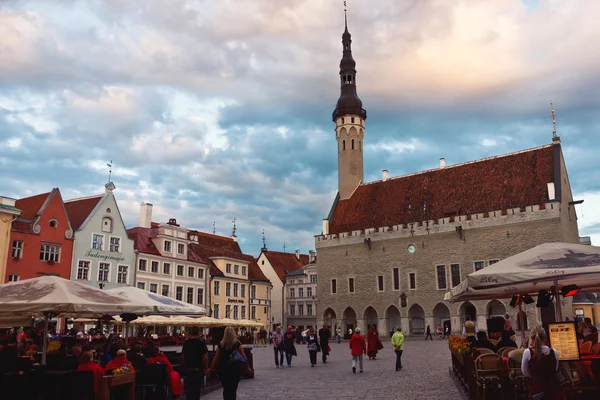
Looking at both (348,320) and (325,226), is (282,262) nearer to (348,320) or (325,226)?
(325,226)

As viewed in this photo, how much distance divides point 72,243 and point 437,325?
28417 mm

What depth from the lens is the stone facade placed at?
40906mm

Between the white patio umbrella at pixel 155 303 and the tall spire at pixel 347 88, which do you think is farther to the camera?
the tall spire at pixel 347 88

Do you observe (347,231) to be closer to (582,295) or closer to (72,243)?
(582,295)

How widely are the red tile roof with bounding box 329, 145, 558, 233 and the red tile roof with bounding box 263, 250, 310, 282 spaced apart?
13333mm

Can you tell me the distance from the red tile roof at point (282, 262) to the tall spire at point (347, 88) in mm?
18958

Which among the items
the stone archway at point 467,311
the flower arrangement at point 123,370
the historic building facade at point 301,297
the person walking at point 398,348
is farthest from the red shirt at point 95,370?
the historic building facade at point 301,297

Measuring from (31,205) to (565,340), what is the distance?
3515 cm

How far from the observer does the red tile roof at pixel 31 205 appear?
112ft

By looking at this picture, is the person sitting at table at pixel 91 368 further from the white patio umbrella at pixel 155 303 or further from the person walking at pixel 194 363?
the white patio umbrella at pixel 155 303

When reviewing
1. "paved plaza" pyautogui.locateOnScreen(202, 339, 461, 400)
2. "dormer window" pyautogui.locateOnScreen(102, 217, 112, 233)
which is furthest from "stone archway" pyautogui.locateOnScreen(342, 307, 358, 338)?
"paved plaza" pyautogui.locateOnScreen(202, 339, 461, 400)

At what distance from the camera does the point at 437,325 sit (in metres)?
44.2

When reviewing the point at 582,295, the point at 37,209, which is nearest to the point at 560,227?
the point at 582,295

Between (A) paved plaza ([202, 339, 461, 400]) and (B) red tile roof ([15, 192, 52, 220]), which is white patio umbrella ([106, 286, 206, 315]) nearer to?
(A) paved plaza ([202, 339, 461, 400])
